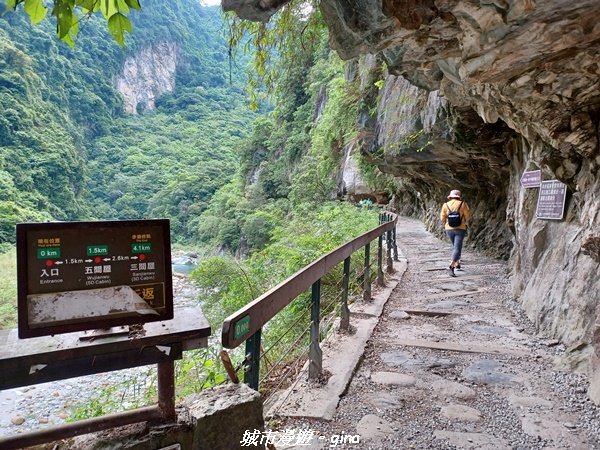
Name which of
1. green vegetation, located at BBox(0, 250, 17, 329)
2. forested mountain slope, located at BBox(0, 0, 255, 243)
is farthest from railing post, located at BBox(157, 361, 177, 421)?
forested mountain slope, located at BBox(0, 0, 255, 243)

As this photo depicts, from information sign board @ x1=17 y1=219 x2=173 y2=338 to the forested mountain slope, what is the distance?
14.6m

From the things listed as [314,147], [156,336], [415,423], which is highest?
[314,147]

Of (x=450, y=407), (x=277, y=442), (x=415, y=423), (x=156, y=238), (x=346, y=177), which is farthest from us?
(x=346, y=177)

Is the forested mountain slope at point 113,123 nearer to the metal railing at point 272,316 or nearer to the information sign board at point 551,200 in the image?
the information sign board at point 551,200

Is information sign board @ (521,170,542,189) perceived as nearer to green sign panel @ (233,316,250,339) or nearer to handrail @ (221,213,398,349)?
handrail @ (221,213,398,349)

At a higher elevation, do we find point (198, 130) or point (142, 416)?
point (198, 130)

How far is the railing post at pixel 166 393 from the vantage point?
147 centimetres

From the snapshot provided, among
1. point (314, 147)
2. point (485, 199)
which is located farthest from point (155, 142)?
point (485, 199)

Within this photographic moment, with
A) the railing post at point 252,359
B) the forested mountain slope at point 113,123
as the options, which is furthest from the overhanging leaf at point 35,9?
the forested mountain slope at point 113,123

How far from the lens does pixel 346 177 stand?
21125 mm

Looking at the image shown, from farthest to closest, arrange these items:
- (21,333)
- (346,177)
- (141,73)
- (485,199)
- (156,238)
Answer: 1. (141,73)
2. (346,177)
3. (485,199)
4. (156,238)
5. (21,333)

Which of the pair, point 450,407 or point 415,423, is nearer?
point 415,423

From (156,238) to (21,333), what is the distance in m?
0.50

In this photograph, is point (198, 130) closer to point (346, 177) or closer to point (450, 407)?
point (346, 177)
